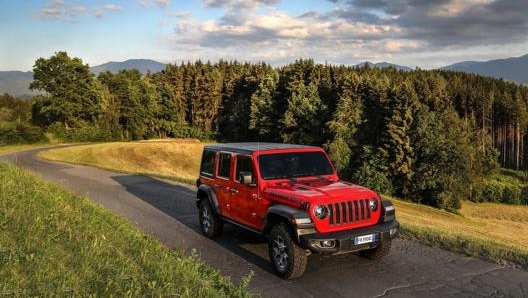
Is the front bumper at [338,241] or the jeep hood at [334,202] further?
the jeep hood at [334,202]

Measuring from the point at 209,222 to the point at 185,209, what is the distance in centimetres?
401

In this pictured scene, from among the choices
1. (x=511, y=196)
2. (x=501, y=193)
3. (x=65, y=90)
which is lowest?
(x=511, y=196)

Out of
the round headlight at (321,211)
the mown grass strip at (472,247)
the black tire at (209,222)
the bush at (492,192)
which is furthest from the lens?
the bush at (492,192)

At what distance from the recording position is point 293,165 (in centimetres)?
980

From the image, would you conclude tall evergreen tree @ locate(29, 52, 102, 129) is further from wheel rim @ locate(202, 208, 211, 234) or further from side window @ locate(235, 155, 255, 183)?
side window @ locate(235, 155, 255, 183)

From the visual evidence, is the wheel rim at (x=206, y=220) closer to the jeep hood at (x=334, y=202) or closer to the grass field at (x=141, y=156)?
the jeep hood at (x=334, y=202)

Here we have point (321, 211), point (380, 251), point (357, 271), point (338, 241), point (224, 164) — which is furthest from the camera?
point (224, 164)

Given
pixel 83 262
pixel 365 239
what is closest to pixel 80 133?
pixel 365 239

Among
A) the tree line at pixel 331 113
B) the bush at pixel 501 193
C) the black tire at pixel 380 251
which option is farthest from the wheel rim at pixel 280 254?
the bush at pixel 501 193

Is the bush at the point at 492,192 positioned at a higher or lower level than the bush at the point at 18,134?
lower

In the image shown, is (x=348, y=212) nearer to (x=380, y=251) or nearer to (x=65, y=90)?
(x=380, y=251)

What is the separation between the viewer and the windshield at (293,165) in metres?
9.57

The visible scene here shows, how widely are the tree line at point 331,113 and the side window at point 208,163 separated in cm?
1531

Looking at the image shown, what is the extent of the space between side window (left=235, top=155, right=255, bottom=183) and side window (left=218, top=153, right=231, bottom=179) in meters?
0.40
